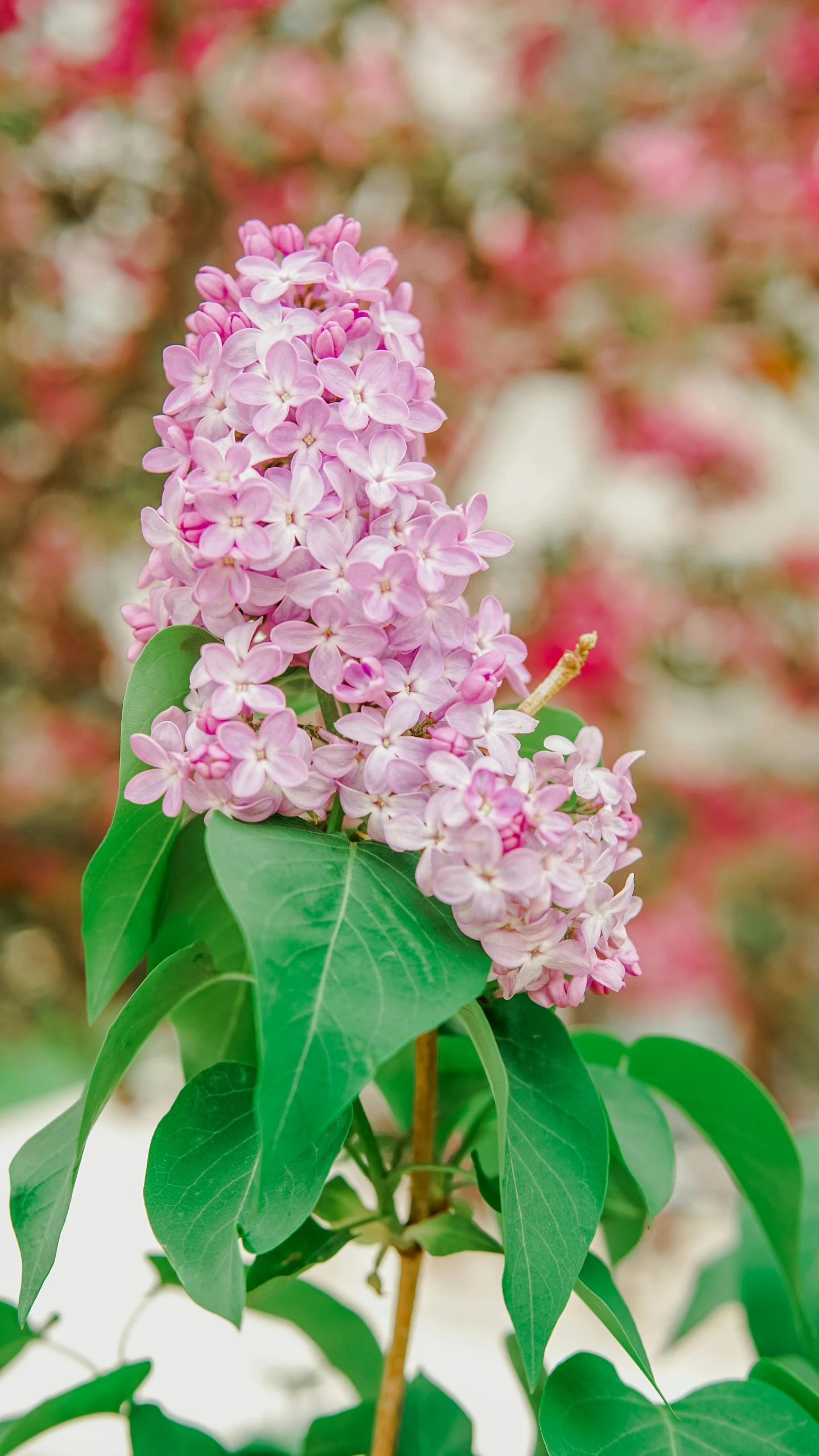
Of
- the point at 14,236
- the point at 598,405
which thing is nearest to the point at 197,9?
the point at 14,236

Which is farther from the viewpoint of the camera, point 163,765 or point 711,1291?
point 711,1291

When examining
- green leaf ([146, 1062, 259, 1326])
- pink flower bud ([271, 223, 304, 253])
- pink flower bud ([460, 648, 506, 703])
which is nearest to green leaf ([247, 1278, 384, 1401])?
green leaf ([146, 1062, 259, 1326])

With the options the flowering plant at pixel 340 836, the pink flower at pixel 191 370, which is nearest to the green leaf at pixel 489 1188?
the flowering plant at pixel 340 836

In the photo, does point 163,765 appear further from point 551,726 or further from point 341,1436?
point 341,1436

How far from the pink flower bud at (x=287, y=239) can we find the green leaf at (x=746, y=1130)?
0.27 m

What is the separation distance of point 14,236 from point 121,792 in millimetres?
1439

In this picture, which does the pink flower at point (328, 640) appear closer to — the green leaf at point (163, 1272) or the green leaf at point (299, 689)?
the green leaf at point (299, 689)

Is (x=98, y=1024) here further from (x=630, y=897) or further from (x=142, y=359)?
(x=630, y=897)

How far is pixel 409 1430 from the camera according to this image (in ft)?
1.18

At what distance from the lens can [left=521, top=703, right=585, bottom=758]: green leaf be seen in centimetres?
32

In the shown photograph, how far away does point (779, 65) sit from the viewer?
1.45 metres

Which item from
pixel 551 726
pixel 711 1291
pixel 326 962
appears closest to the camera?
pixel 326 962

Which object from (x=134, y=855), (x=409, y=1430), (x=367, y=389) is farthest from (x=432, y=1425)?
(x=367, y=389)

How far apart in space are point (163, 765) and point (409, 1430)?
25cm
